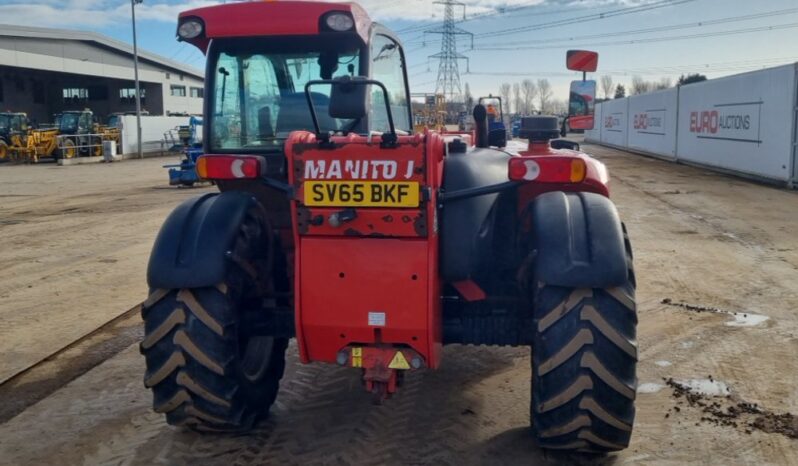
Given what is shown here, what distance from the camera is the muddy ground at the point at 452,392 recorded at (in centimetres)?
405

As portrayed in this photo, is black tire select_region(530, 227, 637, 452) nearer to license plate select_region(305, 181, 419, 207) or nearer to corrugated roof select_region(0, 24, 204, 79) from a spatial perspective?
license plate select_region(305, 181, 419, 207)

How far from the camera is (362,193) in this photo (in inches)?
141

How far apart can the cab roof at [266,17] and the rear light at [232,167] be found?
2.81 feet

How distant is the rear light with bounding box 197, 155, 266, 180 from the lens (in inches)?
158

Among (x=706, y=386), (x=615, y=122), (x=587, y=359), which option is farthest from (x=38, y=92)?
(x=587, y=359)

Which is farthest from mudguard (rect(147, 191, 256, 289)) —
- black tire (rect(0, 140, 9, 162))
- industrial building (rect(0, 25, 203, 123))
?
industrial building (rect(0, 25, 203, 123))

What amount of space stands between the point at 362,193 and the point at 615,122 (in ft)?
123

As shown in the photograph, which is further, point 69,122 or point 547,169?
point 69,122

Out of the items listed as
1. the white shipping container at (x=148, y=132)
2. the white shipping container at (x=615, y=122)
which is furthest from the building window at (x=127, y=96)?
the white shipping container at (x=615, y=122)

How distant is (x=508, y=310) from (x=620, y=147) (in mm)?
35275

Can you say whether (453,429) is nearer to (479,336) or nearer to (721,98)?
(479,336)

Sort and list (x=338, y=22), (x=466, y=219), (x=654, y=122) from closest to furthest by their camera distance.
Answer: (x=466, y=219), (x=338, y=22), (x=654, y=122)

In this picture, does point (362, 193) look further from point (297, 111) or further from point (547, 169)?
point (297, 111)

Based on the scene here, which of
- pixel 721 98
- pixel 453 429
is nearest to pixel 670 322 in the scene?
pixel 453 429
